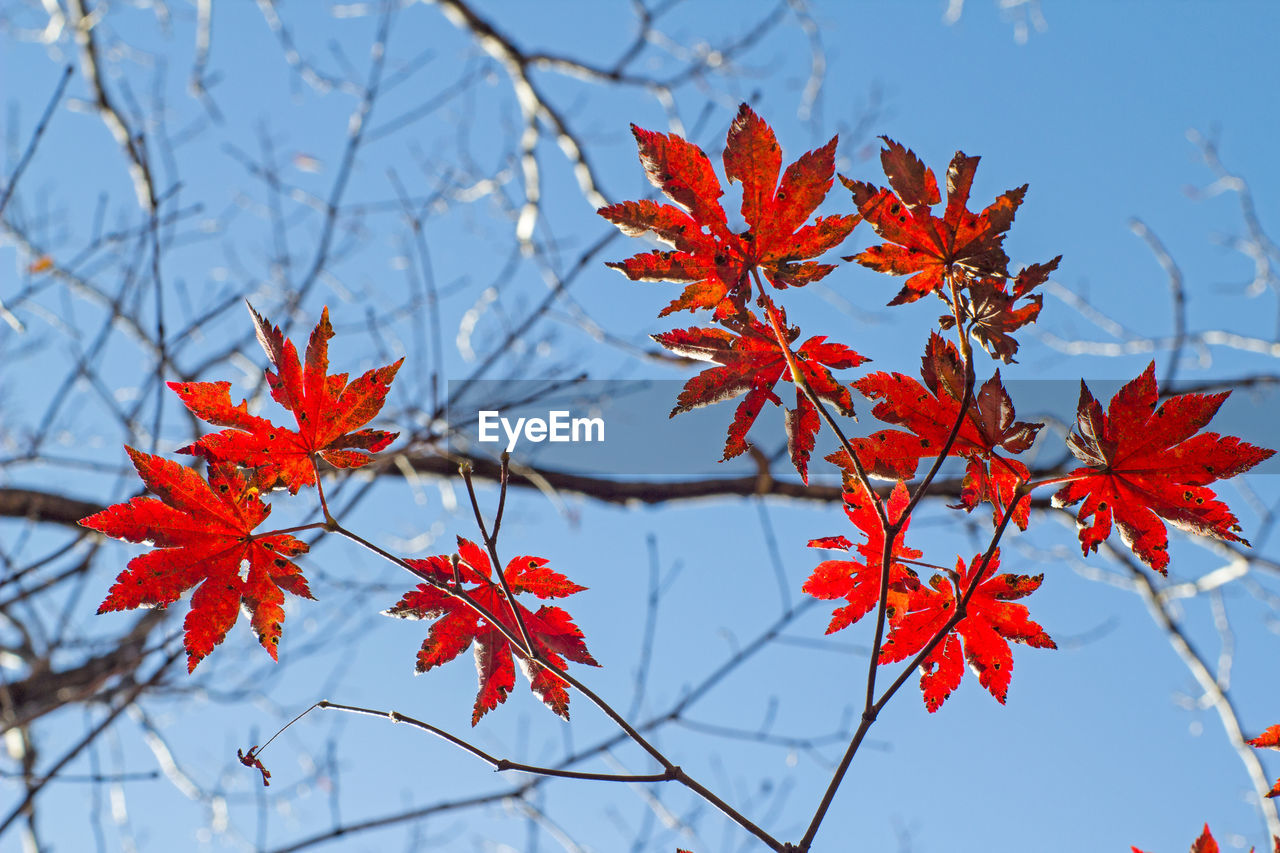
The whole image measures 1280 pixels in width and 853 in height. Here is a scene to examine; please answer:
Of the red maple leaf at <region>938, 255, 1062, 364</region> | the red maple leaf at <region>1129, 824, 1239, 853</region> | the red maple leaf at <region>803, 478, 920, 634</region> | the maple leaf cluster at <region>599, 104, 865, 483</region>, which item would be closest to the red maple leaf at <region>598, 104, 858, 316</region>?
the maple leaf cluster at <region>599, 104, 865, 483</region>

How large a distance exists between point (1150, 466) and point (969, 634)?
256mm

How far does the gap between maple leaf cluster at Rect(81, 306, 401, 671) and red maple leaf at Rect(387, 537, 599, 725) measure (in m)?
0.13

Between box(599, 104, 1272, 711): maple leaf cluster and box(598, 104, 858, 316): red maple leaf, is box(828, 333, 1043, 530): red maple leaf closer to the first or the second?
box(599, 104, 1272, 711): maple leaf cluster

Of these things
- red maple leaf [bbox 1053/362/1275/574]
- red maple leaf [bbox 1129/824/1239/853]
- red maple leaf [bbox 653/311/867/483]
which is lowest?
red maple leaf [bbox 1129/824/1239/853]

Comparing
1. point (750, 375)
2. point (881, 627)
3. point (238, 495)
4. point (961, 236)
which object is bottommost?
point (881, 627)

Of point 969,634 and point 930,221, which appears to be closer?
point 930,221

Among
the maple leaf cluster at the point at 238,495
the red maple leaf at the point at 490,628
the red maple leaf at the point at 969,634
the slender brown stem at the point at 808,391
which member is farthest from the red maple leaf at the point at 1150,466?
the maple leaf cluster at the point at 238,495

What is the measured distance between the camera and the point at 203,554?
2.81ft

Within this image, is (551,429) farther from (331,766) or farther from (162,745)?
(162,745)

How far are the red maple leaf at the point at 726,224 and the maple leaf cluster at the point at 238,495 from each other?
0.30 m

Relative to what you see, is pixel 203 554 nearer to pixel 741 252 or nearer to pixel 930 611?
pixel 741 252

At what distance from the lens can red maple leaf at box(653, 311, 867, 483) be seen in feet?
2.66

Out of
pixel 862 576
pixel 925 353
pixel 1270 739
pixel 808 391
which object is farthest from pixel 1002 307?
pixel 1270 739

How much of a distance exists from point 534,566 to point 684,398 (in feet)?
0.90
